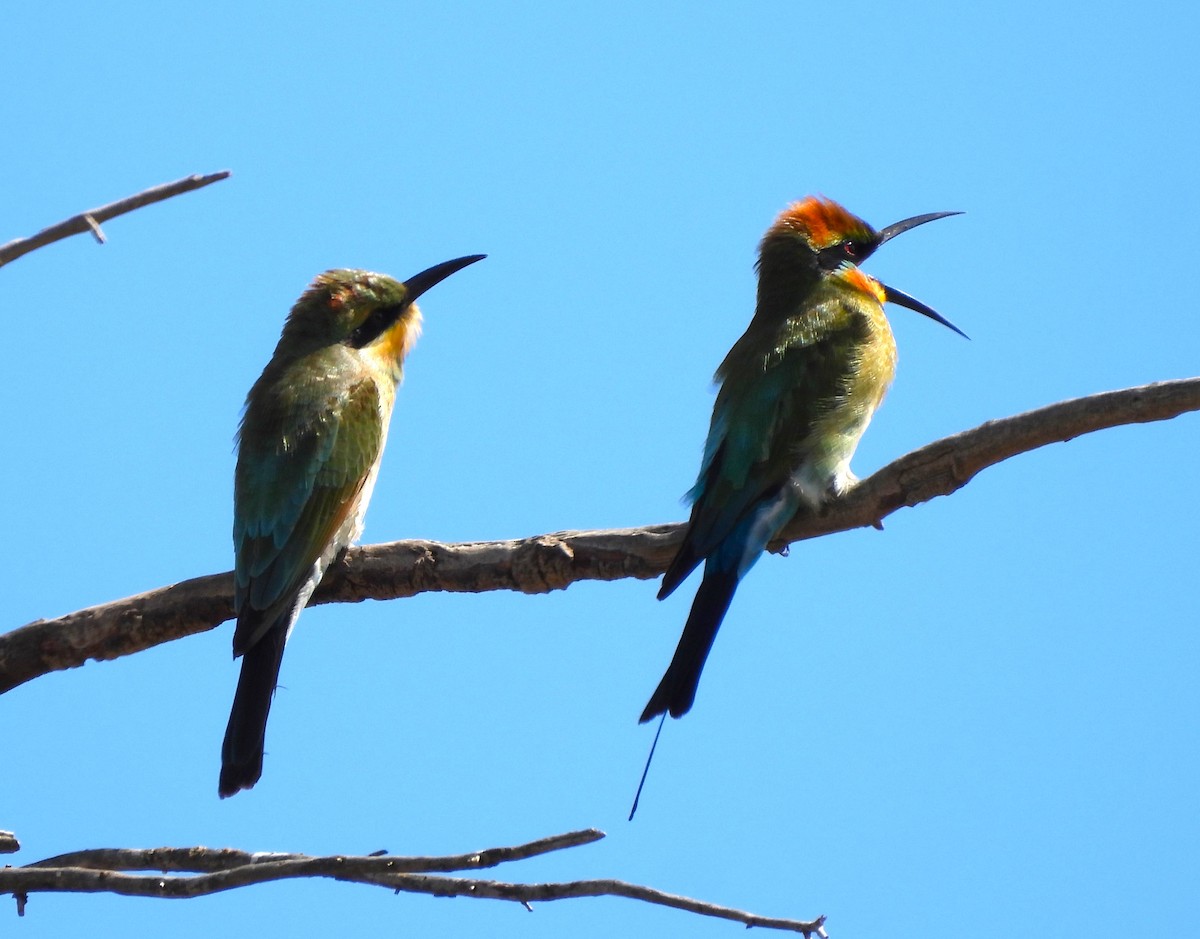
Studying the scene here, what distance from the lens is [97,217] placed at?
1758 millimetres

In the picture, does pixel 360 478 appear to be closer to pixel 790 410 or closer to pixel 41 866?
pixel 790 410

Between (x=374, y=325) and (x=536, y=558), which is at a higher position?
(x=374, y=325)

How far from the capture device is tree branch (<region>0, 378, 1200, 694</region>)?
8.91ft

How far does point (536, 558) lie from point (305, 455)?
34.7 inches

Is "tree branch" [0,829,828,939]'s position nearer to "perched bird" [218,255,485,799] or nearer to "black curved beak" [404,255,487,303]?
"perched bird" [218,255,485,799]

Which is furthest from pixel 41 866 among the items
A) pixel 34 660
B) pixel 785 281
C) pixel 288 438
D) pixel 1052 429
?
pixel 785 281

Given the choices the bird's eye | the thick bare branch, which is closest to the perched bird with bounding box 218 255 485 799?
the bird's eye

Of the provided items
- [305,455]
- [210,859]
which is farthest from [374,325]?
[210,859]

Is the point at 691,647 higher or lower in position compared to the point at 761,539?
lower

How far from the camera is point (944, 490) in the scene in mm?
2865

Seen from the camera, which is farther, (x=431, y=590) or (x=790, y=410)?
(x=790, y=410)

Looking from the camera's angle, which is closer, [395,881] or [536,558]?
[395,881]

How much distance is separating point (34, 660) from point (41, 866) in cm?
92

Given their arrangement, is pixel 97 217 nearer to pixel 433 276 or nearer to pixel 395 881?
pixel 395 881
